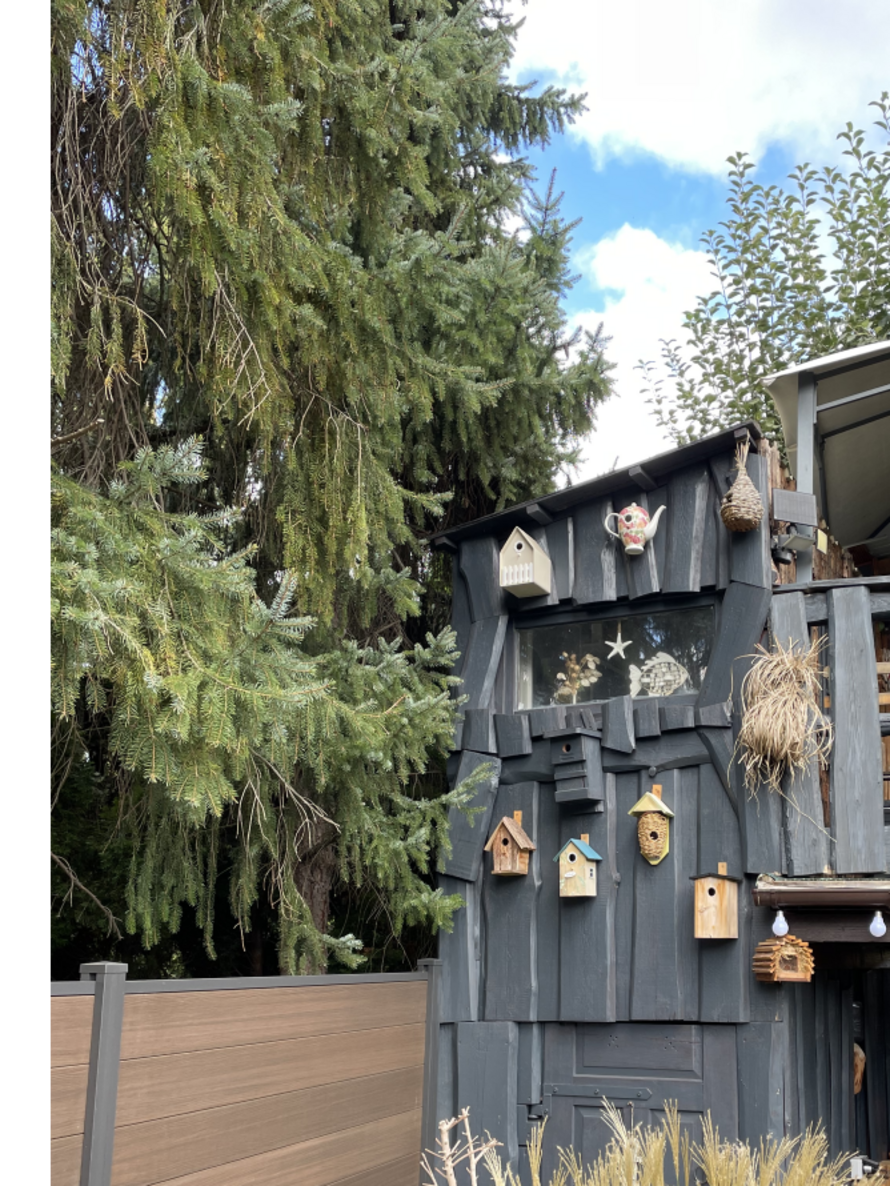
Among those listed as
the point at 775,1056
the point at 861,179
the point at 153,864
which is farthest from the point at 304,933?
the point at 861,179

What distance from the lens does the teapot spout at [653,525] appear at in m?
5.65

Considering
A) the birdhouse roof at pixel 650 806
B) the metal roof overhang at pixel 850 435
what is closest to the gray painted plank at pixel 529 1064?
the birdhouse roof at pixel 650 806

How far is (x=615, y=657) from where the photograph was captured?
5.76 metres

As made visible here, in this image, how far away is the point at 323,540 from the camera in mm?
4535

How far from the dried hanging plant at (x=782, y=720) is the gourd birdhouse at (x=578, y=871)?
88 cm

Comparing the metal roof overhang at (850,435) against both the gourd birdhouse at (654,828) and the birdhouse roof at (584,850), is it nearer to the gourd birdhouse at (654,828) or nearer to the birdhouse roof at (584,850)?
the gourd birdhouse at (654,828)

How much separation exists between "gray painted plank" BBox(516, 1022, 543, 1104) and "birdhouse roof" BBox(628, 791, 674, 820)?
1.23m

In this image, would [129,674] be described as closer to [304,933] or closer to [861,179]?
[304,933]

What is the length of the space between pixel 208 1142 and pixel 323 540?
2.33m

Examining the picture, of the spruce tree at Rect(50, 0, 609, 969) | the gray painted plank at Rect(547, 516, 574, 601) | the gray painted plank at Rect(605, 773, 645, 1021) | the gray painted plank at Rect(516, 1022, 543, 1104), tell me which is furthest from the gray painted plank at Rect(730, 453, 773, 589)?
the gray painted plank at Rect(516, 1022, 543, 1104)

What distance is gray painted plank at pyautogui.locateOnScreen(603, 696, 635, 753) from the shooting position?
545 cm

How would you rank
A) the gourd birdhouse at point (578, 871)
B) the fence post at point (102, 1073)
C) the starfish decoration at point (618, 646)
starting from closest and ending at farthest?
the fence post at point (102, 1073), the gourd birdhouse at point (578, 871), the starfish decoration at point (618, 646)

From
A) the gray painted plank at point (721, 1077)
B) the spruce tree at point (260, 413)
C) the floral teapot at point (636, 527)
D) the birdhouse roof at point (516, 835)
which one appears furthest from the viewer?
the floral teapot at point (636, 527)

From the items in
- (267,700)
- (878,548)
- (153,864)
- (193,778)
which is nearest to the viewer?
(193,778)
